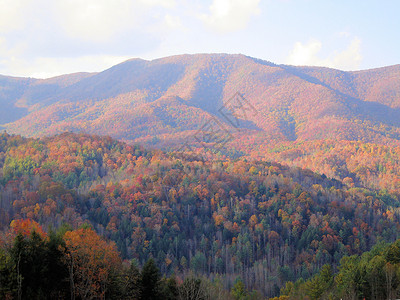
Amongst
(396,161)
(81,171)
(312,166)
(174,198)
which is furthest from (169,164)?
(396,161)

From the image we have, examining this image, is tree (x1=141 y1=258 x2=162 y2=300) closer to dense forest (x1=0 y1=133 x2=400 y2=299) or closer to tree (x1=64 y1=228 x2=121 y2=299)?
tree (x1=64 y1=228 x2=121 y2=299)

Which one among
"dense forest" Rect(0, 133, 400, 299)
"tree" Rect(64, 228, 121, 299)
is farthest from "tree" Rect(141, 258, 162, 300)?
"dense forest" Rect(0, 133, 400, 299)

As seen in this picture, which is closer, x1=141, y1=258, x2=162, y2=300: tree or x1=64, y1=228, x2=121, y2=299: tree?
x1=64, y1=228, x2=121, y2=299: tree

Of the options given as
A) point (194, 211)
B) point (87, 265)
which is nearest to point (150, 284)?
point (87, 265)

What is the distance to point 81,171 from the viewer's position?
112m

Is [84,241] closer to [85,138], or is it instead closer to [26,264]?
[26,264]

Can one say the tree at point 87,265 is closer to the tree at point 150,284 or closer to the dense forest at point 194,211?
the tree at point 150,284

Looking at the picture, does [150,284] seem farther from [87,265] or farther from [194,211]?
[194,211]

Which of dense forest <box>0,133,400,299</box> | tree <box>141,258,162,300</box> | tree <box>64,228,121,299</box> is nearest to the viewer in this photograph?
tree <box>64,228,121,299</box>

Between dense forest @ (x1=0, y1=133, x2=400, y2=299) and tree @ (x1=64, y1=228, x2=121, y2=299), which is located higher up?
tree @ (x1=64, y1=228, x2=121, y2=299)

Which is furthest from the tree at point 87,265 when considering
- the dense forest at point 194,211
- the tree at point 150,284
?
the dense forest at point 194,211

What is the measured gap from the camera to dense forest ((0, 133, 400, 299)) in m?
74.5

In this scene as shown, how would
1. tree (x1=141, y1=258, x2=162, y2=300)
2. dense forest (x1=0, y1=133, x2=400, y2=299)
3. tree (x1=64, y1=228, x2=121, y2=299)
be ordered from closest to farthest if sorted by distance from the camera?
tree (x1=64, y1=228, x2=121, y2=299), tree (x1=141, y1=258, x2=162, y2=300), dense forest (x1=0, y1=133, x2=400, y2=299)

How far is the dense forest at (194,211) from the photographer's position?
2933 inches
